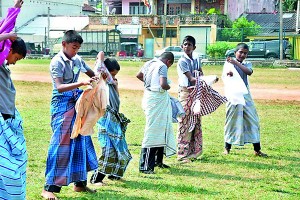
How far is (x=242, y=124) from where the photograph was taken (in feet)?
30.2

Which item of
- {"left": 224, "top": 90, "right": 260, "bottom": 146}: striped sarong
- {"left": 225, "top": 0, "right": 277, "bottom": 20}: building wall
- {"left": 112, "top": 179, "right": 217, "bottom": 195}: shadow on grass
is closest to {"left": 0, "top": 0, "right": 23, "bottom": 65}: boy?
{"left": 112, "top": 179, "right": 217, "bottom": 195}: shadow on grass

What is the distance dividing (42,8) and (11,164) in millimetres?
58732

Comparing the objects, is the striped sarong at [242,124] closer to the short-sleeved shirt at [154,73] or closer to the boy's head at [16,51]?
the short-sleeved shirt at [154,73]

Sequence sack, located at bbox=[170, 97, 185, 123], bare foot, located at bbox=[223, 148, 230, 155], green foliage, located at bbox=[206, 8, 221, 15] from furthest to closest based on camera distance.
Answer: green foliage, located at bbox=[206, 8, 221, 15] < bare foot, located at bbox=[223, 148, 230, 155] < sack, located at bbox=[170, 97, 185, 123]

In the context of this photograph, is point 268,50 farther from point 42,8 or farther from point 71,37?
point 71,37


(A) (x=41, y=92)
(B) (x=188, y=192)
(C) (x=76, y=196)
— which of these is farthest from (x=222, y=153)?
(A) (x=41, y=92)

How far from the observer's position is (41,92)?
733 inches

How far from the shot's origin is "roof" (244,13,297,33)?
50.8 meters

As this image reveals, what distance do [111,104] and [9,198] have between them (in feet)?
7.78

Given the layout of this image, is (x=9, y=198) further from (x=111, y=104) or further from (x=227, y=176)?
(x=227, y=176)

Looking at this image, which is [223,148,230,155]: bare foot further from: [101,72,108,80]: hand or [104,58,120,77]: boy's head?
[101,72,108,80]: hand

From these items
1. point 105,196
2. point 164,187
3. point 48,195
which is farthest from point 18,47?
point 164,187

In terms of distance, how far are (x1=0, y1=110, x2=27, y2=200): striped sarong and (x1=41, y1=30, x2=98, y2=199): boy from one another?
1.08 metres

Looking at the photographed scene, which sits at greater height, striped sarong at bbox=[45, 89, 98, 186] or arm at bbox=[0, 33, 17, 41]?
arm at bbox=[0, 33, 17, 41]
